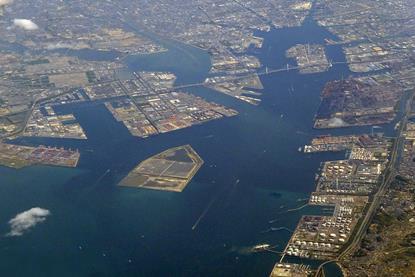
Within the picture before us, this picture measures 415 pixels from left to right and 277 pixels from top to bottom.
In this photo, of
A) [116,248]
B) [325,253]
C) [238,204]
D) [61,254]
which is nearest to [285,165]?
[238,204]

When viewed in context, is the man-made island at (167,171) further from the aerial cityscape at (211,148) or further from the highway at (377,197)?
the highway at (377,197)

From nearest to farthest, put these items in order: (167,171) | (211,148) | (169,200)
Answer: (169,200) < (167,171) < (211,148)

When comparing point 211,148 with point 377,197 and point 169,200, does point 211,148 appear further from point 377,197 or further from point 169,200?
point 377,197

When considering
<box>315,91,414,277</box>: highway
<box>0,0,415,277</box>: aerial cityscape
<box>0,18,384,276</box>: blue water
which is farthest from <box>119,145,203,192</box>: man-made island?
<box>315,91,414,277</box>: highway

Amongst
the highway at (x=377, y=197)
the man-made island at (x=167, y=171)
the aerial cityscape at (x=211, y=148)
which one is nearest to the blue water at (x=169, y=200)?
the aerial cityscape at (x=211, y=148)

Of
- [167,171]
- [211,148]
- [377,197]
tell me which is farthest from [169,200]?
[377,197]

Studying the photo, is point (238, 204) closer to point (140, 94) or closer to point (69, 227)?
point (69, 227)
